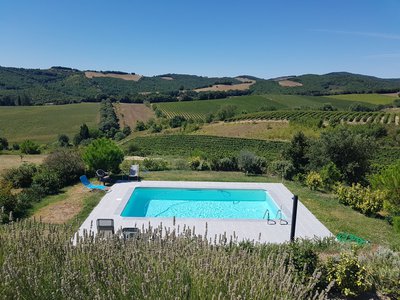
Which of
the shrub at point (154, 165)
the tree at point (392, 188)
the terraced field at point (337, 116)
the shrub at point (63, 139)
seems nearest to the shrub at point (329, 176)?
the tree at point (392, 188)

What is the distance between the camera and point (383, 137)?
1570 inches

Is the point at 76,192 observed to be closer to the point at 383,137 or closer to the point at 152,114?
the point at 383,137

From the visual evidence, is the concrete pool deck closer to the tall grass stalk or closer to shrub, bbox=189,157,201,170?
the tall grass stalk

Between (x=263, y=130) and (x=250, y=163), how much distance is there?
29.6 m

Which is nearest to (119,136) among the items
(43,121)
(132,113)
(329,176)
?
(43,121)

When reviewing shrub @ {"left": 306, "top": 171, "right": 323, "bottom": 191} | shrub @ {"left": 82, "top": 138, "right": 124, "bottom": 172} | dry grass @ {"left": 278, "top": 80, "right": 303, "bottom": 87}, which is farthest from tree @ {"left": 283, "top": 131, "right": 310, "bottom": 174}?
dry grass @ {"left": 278, "top": 80, "right": 303, "bottom": 87}

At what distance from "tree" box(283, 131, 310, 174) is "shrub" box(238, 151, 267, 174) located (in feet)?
6.62

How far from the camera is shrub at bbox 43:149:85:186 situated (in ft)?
50.0

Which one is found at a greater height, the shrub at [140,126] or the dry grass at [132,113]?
the dry grass at [132,113]

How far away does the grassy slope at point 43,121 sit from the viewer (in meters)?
56.3

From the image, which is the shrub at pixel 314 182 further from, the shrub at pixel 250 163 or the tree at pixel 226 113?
the tree at pixel 226 113

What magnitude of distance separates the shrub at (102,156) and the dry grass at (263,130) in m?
29.1

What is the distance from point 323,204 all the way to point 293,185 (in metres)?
3.45

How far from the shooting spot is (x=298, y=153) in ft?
65.9
